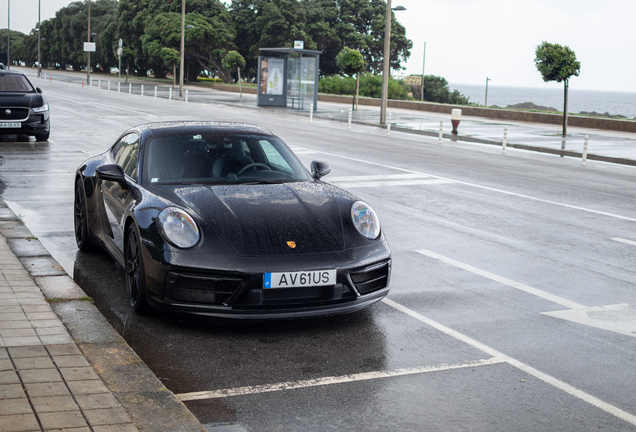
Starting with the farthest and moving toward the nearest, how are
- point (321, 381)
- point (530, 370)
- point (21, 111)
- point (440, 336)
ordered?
point (21, 111)
point (440, 336)
point (530, 370)
point (321, 381)

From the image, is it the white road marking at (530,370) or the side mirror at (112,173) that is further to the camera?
the side mirror at (112,173)

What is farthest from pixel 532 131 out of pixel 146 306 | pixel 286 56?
pixel 146 306

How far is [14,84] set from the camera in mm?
18250

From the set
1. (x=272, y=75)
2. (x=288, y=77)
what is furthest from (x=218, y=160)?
(x=272, y=75)

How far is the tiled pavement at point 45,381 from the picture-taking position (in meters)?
3.44

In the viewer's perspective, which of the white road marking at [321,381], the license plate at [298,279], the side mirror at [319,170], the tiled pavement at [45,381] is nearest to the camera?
the tiled pavement at [45,381]

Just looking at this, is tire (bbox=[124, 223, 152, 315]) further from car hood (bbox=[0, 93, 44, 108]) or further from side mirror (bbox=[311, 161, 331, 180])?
car hood (bbox=[0, 93, 44, 108])

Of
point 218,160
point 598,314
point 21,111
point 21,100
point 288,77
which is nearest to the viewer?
point 598,314

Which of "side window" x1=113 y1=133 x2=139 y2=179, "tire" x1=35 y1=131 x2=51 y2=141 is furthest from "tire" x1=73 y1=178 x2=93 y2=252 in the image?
"tire" x1=35 y1=131 x2=51 y2=141

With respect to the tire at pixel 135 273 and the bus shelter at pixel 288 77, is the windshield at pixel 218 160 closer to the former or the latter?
the tire at pixel 135 273

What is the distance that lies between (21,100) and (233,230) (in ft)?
46.7

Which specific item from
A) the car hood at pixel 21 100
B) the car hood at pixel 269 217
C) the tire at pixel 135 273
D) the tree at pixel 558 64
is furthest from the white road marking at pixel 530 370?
the tree at pixel 558 64

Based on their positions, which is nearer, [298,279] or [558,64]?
[298,279]

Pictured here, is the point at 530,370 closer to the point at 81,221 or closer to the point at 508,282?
the point at 508,282
